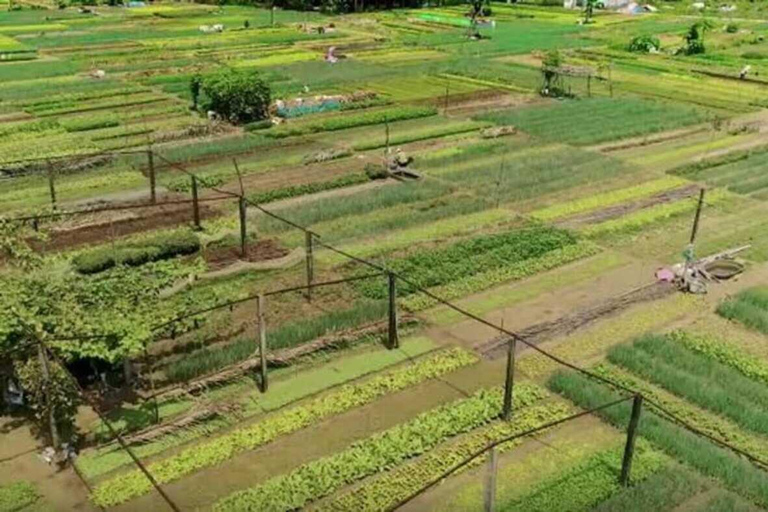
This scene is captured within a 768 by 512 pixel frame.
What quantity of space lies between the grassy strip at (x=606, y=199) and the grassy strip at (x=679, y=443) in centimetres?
880

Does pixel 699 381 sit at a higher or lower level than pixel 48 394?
lower

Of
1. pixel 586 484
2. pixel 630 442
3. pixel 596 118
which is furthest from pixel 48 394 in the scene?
pixel 596 118

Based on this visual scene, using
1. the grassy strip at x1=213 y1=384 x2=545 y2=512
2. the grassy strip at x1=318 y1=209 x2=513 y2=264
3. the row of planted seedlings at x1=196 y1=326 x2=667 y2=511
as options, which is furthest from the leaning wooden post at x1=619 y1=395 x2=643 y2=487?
the grassy strip at x1=318 y1=209 x2=513 y2=264

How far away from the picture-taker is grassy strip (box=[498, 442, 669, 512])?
1188 cm

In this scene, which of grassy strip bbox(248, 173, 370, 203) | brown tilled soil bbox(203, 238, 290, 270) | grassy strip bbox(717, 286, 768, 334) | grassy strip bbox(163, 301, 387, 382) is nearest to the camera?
grassy strip bbox(163, 301, 387, 382)

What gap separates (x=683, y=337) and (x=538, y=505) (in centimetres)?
640

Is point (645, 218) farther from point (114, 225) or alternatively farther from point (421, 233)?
point (114, 225)

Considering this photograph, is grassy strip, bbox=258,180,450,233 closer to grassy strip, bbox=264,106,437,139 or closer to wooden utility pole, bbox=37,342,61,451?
grassy strip, bbox=264,106,437,139

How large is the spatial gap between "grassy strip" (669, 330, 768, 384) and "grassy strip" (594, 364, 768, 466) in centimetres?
177

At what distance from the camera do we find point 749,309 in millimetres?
17625

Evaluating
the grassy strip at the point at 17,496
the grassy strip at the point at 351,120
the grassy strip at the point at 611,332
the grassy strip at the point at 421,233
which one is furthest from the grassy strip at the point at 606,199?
the grassy strip at the point at 17,496

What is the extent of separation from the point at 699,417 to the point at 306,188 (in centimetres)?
1455

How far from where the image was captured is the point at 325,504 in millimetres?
11852

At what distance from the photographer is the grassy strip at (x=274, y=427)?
1218cm
